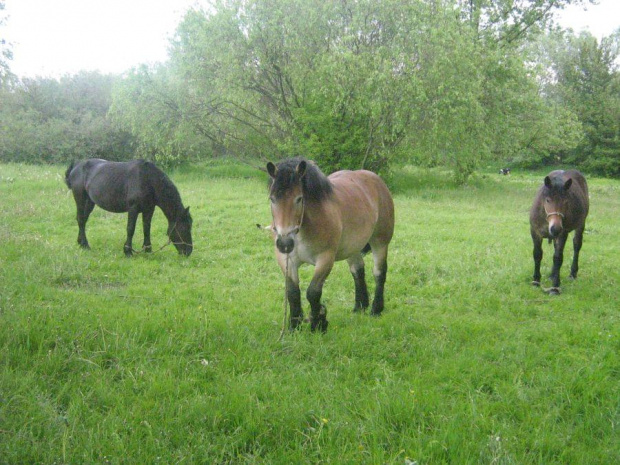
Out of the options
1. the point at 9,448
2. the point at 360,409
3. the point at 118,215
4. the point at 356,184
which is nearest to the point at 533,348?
the point at 360,409

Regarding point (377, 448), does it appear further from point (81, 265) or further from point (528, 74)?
point (528, 74)

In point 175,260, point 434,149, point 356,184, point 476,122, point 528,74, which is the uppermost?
point 528,74

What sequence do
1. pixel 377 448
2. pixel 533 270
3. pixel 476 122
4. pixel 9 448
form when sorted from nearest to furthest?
1. pixel 9 448
2. pixel 377 448
3. pixel 533 270
4. pixel 476 122

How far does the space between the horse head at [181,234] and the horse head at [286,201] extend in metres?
4.96

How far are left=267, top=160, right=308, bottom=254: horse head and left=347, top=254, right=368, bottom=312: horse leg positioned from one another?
1.75m

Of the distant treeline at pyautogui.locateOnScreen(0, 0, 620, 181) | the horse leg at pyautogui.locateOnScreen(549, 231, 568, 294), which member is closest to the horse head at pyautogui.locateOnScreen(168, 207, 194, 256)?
the horse leg at pyautogui.locateOnScreen(549, 231, 568, 294)

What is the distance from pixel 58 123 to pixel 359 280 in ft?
Result: 81.4

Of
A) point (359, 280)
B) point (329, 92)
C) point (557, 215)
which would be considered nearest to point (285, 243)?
point (359, 280)

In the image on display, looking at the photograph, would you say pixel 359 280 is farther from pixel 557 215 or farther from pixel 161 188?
pixel 161 188

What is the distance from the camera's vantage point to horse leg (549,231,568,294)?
660cm

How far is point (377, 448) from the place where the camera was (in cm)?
266

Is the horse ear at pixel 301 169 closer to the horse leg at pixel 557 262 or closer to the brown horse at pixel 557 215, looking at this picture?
the brown horse at pixel 557 215

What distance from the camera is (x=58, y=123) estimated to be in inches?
956

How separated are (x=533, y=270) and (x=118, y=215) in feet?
35.4
